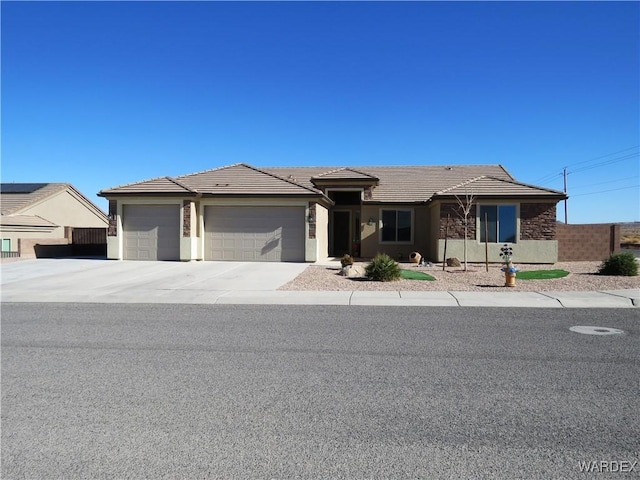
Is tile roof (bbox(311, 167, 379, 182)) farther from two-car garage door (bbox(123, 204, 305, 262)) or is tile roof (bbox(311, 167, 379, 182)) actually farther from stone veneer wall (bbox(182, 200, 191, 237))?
stone veneer wall (bbox(182, 200, 191, 237))

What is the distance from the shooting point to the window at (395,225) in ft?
79.5

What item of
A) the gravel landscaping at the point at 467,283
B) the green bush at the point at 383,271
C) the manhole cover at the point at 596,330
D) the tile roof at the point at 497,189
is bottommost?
the manhole cover at the point at 596,330

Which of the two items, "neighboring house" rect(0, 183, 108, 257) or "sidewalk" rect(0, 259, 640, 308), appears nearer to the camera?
"sidewalk" rect(0, 259, 640, 308)

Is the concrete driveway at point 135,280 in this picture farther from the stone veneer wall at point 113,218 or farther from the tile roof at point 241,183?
the tile roof at point 241,183

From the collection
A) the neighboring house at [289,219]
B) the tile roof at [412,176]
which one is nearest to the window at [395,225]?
the neighboring house at [289,219]

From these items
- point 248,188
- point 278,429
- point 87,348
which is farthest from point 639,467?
point 248,188

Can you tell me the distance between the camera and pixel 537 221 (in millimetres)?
20688

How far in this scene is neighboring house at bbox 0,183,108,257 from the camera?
31.7 metres

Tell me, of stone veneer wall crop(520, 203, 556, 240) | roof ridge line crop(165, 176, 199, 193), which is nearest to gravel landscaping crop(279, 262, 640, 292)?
stone veneer wall crop(520, 203, 556, 240)

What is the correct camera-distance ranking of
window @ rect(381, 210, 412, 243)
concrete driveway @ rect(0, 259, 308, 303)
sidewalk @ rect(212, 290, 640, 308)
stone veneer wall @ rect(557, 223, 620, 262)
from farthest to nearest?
window @ rect(381, 210, 412, 243) < stone veneer wall @ rect(557, 223, 620, 262) < concrete driveway @ rect(0, 259, 308, 303) < sidewalk @ rect(212, 290, 640, 308)

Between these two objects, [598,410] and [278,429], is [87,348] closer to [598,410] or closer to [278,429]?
[278,429]

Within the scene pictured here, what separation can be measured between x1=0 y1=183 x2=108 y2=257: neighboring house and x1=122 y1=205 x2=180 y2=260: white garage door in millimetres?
7119

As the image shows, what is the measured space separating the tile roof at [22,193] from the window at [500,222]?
102 ft

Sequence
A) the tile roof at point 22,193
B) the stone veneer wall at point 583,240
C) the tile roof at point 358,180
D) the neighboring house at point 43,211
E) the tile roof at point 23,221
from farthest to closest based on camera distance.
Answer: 1. the tile roof at point 22,193
2. the neighboring house at point 43,211
3. the tile roof at point 23,221
4. the stone veneer wall at point 583,240
5. the tile roof at point 358,180
